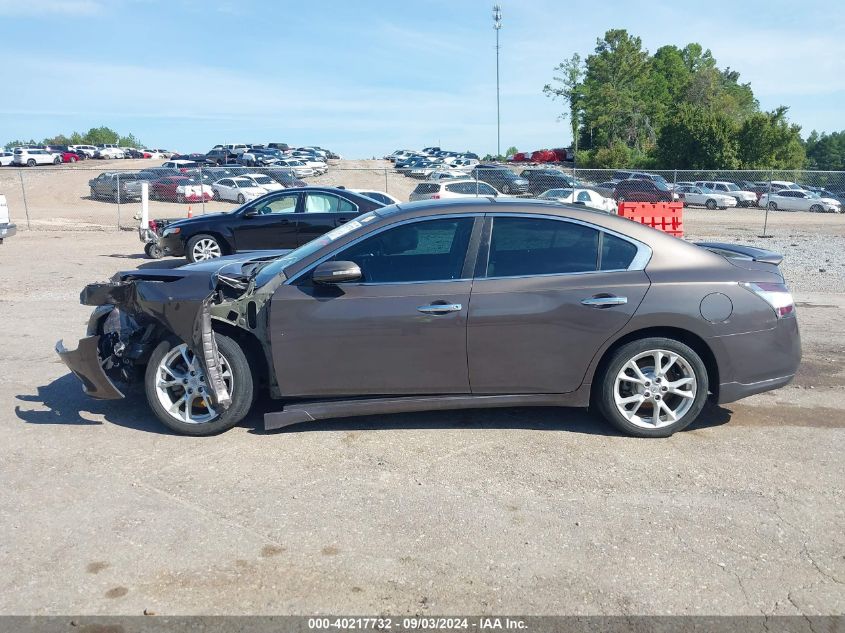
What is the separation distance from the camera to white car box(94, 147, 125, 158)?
82500 millimetres

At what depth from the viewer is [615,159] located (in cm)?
6306

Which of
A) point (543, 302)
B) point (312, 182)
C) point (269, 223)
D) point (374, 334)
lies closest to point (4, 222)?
point (269, 223)

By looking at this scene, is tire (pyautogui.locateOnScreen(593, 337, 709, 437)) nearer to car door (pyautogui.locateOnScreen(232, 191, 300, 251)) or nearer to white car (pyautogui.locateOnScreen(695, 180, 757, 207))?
car door (pyautogui.locateOnScreen(232, 191, 300, 251))

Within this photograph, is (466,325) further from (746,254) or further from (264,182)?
(264,182)

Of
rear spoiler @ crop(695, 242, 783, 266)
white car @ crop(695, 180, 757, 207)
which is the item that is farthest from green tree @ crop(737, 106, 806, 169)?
rear spoiler @ crop(695, 242, 783, 266)

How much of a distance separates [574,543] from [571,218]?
2303 millimetres

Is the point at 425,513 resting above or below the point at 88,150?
below

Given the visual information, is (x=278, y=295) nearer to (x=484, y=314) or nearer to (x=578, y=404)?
(x=484, y=314)

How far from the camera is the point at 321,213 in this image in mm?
13781

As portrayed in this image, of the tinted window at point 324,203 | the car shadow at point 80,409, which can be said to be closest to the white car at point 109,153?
the tinted window at point 324,203

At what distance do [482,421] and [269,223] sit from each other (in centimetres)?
903

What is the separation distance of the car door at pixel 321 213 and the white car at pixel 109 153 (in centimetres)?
7565

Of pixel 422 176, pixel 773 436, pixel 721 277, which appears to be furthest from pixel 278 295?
pixel 422 176

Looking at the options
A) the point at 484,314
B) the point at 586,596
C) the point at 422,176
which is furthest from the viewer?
the point at 422,176
